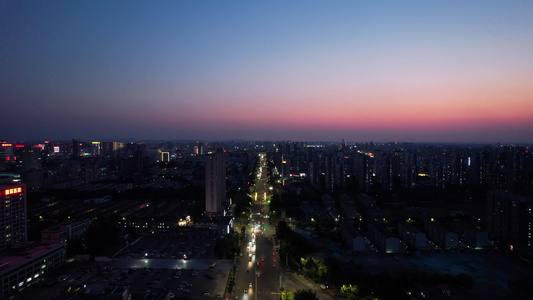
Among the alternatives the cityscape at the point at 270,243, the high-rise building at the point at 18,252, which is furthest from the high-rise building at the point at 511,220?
the high-rise building at the point at 18,252

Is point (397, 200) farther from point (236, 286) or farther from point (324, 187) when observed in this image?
point (236, 286)

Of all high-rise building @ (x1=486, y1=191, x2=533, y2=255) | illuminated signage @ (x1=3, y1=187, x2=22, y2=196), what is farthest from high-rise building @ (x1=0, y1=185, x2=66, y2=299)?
high-rise building @ (x1=486, y1=191, x2=533, y2=255)

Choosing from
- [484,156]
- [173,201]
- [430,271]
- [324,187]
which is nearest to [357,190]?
[324,187]

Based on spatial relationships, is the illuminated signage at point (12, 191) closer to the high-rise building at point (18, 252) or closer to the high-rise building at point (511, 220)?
the high-rise building at point (18, 252)

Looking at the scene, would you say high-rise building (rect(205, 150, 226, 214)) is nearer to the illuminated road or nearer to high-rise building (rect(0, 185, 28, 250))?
the illuminated road

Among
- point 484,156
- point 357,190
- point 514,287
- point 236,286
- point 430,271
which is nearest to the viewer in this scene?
point 514,287

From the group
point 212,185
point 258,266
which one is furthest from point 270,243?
point 212,185

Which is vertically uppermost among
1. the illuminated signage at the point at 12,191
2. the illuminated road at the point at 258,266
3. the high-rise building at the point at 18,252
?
the illuminated signage at the point at 12,191

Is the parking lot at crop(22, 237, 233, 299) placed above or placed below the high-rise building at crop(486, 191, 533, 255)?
below
